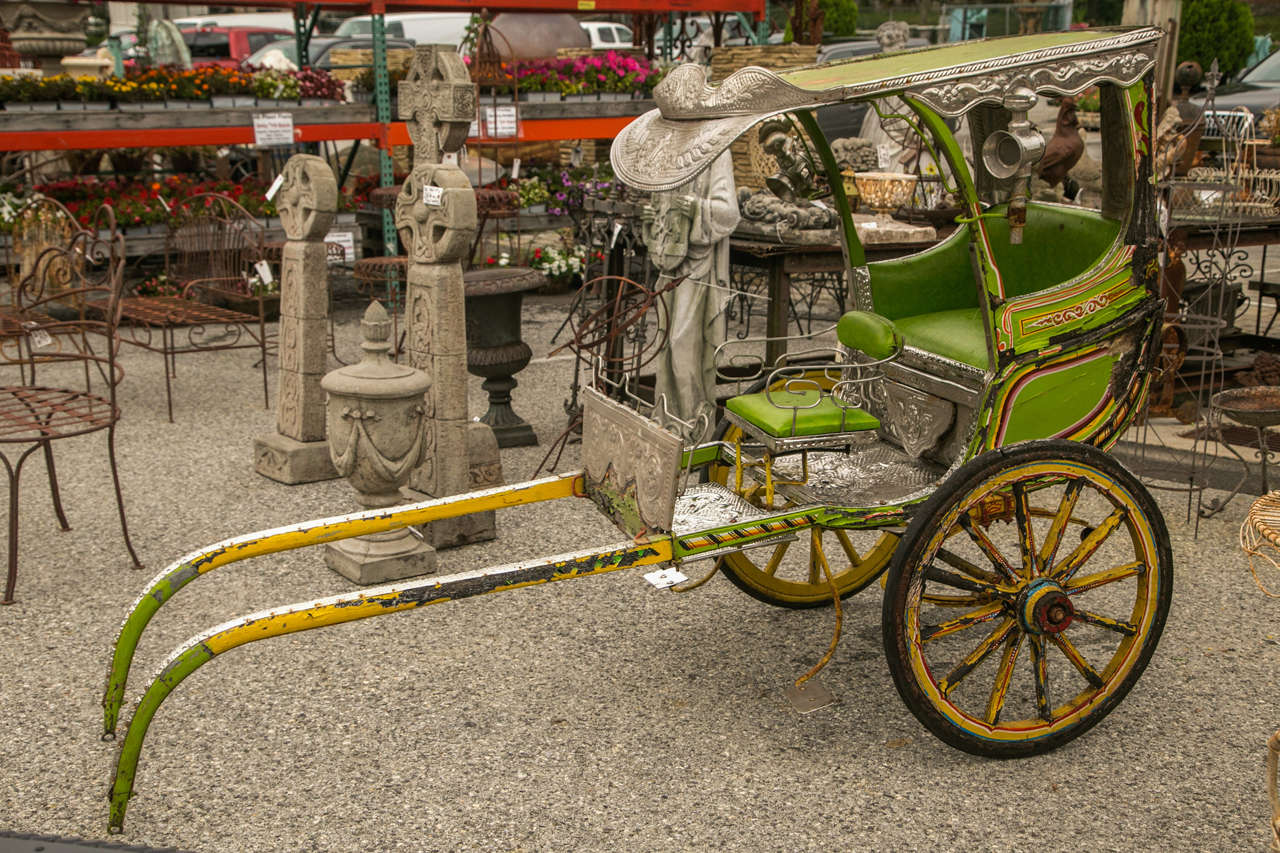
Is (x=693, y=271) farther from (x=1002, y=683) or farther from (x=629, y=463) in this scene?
(x=1002, y=683)

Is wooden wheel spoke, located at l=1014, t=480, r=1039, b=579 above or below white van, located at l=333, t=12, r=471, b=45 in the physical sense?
below

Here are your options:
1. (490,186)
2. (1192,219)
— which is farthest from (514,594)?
(490,186)

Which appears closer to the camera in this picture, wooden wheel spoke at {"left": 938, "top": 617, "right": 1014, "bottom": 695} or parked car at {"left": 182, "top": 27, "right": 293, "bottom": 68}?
wooden wheel spoke at {"left": 938, "top": 617, "right": 1014, "bottom": 695}

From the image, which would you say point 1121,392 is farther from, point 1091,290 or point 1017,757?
point 1017,757

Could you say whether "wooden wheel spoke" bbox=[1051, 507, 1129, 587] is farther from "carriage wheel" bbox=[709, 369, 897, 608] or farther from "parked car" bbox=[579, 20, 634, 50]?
"parked car" bbox=[579, 20, 634, 50]

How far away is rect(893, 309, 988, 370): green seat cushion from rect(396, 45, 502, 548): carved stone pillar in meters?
1.84

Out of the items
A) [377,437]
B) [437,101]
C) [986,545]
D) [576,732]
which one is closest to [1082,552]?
[986,545]

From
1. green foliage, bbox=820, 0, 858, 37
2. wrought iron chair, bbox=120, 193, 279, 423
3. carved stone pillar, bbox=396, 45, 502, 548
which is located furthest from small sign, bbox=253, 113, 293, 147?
green foliage, bbox=820, 0, 858, 37

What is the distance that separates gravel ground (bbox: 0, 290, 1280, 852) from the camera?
339cm

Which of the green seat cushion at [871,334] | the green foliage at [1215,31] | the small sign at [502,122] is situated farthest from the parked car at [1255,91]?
the green seat cushion at [871,334]

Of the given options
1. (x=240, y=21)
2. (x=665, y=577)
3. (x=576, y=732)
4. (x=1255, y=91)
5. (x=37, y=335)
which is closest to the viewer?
(x=665, y=577)

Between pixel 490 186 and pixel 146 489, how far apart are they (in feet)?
19.7

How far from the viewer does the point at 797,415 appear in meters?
3.88

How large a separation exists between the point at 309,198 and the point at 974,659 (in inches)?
155
